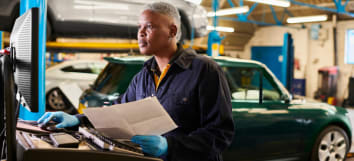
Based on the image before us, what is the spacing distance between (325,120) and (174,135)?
3.64 metres

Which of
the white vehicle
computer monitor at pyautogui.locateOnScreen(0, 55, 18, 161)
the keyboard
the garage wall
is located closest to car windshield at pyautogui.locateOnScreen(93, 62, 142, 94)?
the keyboard

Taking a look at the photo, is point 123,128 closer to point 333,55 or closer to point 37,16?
point 37,16

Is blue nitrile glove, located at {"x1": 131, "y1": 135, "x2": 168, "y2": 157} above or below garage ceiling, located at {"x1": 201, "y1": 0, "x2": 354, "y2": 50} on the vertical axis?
below

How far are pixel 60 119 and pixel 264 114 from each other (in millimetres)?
3009

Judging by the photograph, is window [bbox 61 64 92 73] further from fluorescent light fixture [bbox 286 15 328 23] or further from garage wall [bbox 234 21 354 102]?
garage wall [bbox 234 21 354 102]

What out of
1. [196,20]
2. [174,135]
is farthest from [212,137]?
[196,20]

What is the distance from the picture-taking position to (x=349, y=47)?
16391 mm

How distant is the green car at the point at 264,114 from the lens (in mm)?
4059

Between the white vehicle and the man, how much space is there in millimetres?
7324

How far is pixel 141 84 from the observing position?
6.08ft

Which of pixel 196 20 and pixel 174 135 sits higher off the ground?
pixel 196 20

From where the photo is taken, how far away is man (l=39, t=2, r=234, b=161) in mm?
1561

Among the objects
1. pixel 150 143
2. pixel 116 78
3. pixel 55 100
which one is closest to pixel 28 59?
pixel 150 143

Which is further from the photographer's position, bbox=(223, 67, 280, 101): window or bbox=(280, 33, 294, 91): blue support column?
bbox=(280, 33, 294, 91): blue support column
